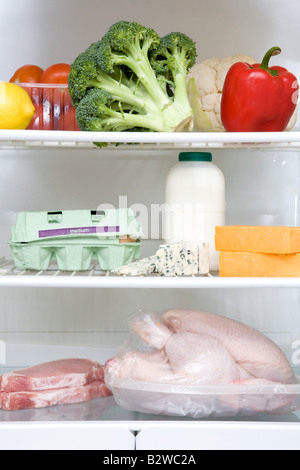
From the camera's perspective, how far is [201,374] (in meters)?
1.49

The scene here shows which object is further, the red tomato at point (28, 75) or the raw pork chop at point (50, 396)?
the red tomato at point (28, 75)

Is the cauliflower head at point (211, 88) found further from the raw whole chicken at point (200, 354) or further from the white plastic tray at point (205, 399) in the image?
the white plastic tray at point (205, 399)

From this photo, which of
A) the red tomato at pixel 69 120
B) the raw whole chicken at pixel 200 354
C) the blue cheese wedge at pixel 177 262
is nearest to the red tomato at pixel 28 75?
the red tomato at pixel 69 120

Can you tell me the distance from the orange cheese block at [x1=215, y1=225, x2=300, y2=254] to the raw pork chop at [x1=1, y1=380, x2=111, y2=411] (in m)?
0.52

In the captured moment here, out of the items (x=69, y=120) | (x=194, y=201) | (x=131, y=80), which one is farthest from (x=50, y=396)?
(x=131, y=80)

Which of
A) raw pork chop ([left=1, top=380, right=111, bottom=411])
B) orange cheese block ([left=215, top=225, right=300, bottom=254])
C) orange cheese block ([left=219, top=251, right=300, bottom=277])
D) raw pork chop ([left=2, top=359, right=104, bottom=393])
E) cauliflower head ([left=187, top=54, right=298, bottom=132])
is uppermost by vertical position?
cauliflower head ([left=187, top=54, right=298, bottom=132])

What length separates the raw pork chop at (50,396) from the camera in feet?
5.26

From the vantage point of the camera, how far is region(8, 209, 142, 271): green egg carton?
1.61 metres

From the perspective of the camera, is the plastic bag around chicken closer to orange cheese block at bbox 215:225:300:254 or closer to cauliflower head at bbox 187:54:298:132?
orange cheese block at bbox 215:225:300:254

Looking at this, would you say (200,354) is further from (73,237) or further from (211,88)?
(211,88)

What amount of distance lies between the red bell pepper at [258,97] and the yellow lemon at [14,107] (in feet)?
1.68

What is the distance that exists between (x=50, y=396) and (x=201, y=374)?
0.42m

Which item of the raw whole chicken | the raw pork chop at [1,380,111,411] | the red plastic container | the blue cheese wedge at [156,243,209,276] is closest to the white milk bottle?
the blue cheese wedge at [156,243,209,276]
